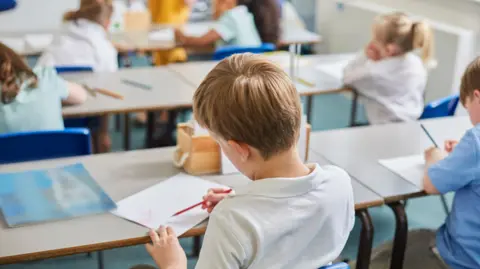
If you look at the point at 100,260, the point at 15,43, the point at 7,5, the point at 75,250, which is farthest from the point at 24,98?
the point at 7,5

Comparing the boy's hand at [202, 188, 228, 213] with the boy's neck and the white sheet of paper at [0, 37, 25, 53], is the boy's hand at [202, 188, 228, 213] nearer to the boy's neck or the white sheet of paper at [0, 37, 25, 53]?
the boy's neck

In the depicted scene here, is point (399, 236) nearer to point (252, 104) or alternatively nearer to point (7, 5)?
point (252, 104)

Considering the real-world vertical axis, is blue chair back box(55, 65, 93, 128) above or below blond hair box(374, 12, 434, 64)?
below

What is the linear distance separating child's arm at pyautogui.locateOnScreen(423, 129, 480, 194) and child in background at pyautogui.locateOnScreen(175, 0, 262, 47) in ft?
7.72

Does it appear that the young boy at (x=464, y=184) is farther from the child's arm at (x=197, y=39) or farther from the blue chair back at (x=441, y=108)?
the child's arm at (x=197, y=39)

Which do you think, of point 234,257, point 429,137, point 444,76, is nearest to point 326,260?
point 234,257

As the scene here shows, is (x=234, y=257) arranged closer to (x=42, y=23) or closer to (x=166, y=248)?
(x=166, y=248)

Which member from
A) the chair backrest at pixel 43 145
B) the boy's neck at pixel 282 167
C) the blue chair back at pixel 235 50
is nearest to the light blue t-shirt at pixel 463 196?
the boy's neck at pixel 282 167

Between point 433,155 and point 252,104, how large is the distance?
1106 millimetres

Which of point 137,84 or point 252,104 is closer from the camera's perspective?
point 252,104

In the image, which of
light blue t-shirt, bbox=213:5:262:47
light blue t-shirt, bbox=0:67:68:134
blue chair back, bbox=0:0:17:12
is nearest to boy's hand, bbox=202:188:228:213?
light blue t-shirt, bbox=0:67:68:134

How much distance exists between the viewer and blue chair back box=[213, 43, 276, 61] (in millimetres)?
3750

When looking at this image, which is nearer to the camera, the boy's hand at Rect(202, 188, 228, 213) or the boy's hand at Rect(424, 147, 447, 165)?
the boy's hand at Rect(202, 188, 228, 213)

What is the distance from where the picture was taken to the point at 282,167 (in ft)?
4.17
